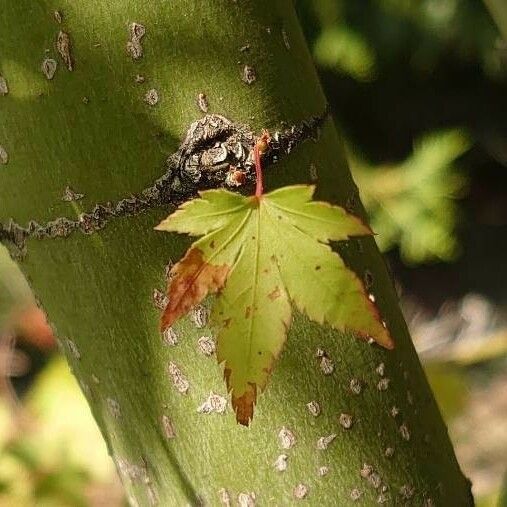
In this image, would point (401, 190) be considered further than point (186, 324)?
Yes

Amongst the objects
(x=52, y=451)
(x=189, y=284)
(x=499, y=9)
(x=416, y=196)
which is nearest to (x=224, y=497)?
(x=189, y=284)

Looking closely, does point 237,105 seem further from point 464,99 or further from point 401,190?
point 464,99

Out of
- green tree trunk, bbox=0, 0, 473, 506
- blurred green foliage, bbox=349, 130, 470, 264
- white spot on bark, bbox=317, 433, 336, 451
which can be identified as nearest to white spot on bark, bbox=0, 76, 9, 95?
green tree trunk, bbox=0, 0, 473, 506

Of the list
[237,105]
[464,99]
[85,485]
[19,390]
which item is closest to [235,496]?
[237,105]

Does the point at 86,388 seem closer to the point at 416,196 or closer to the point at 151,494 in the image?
the point at 151,494

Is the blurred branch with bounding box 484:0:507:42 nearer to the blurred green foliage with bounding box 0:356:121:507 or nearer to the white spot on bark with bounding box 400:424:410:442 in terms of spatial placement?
the white spot on bark with bounding box 400:424:410:442
